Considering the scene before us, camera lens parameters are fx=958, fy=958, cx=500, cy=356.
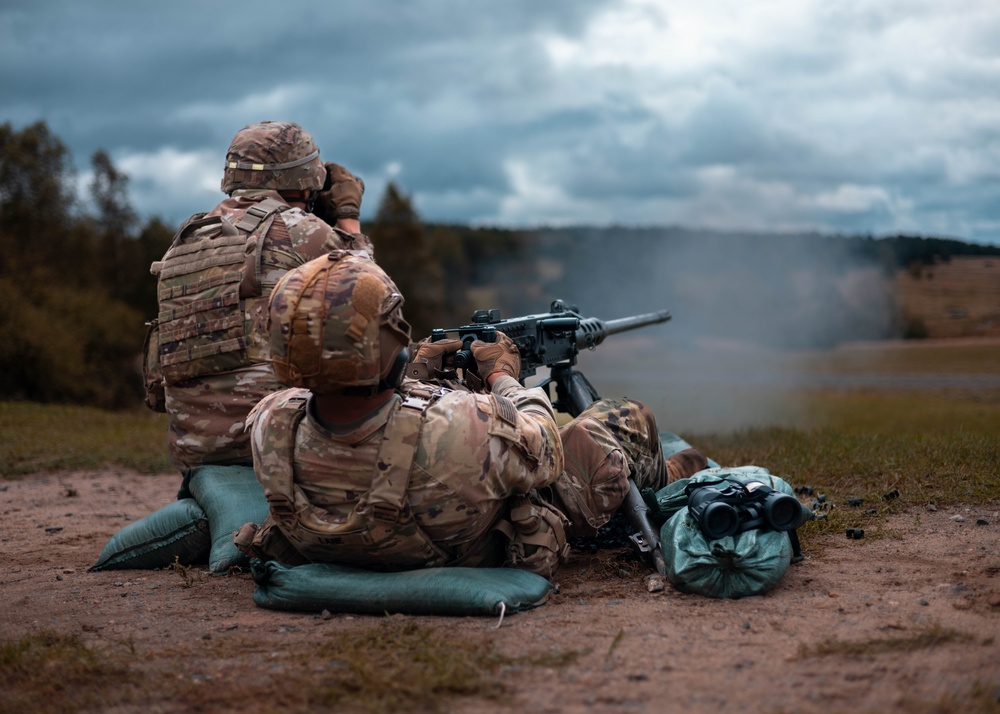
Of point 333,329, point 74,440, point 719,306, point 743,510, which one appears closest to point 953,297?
point 719,306

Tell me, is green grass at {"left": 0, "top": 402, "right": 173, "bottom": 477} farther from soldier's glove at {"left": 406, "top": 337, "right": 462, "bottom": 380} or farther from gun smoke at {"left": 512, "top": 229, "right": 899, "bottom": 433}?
gun smoke at {"left": 512, "top": 229, "right": 899, "bottom": 433}

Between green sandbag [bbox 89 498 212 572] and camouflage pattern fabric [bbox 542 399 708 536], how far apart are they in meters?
2.12

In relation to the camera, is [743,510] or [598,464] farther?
[598,464]

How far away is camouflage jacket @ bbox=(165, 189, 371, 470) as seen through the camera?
5.69 m

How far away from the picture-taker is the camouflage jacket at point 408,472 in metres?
4.05

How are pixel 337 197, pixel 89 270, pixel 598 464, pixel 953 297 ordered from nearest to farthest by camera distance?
pixel 598 464 < pixel 337 197 < pixel 953 297 < pixel 89 270

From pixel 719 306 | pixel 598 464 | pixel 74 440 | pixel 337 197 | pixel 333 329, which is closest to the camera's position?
pixel 333 329

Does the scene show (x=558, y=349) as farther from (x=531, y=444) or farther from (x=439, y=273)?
(x=439, y=273)

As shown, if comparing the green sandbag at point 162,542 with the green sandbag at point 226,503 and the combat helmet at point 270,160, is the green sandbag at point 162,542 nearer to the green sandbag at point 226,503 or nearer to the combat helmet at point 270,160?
the green sandbag at point 226,503

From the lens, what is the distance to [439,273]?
2467 cm

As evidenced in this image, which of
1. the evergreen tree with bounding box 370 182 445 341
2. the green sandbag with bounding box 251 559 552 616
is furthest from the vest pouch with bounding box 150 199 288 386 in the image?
the evergreen tree with bounding box 370 182 445 341

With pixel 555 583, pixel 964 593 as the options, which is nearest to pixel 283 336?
pixel 555 583

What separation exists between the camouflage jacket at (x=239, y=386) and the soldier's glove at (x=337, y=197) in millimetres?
680

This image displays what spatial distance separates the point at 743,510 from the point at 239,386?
3.00 m
